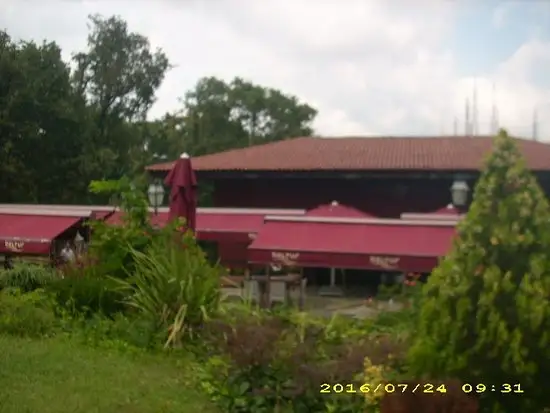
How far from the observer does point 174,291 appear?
7.20 m

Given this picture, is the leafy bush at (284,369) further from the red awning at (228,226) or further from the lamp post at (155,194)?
the red awning at (228,226)

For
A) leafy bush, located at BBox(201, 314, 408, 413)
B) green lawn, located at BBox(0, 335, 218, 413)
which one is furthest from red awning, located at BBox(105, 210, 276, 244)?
leafy bush, located at BBox(201, 314, 408, 413)

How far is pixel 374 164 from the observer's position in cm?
2086

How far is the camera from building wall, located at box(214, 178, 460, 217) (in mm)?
21188

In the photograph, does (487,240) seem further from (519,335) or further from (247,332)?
(247,332)

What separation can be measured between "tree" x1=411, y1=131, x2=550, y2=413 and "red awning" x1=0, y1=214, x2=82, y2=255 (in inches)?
540

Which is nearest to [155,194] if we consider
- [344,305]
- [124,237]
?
[344,305]

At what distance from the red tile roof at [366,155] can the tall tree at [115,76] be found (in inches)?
461

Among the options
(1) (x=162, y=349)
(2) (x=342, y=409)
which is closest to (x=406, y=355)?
(2) (x=342, y=409)

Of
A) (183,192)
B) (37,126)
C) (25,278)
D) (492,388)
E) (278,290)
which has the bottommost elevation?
(278,290)

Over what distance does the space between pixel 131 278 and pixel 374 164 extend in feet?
45.8

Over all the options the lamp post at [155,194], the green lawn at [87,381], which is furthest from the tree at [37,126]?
the green lawn at [87,381]

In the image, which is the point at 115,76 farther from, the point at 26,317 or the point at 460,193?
the point at 26,317

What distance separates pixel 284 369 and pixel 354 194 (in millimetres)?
17183
